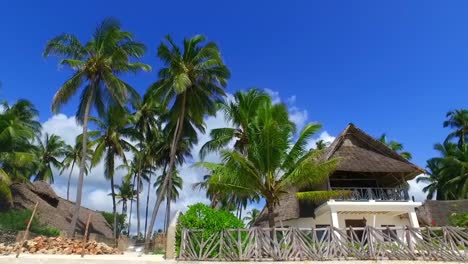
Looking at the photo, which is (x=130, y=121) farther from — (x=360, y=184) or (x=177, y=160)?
(x=360, y=184)

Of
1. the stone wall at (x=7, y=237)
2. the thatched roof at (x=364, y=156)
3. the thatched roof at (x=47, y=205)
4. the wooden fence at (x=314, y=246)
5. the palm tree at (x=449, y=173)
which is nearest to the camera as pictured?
the wooden fence at (x=314, y=246)

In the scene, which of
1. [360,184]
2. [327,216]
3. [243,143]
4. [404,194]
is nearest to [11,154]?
[243,143]

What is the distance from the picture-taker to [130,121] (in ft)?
95.7

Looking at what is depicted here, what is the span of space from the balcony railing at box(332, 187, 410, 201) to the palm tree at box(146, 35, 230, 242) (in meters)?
10.6

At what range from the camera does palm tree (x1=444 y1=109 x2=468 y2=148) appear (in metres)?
37.2

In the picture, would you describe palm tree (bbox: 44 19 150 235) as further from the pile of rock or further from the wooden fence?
the wooden fence

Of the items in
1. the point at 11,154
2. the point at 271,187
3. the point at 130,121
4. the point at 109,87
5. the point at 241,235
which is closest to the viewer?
the point at 241,235

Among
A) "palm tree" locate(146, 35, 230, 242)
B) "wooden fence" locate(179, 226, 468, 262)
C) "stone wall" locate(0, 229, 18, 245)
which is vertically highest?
"palm tree" locate(146, 35, 230, 242)

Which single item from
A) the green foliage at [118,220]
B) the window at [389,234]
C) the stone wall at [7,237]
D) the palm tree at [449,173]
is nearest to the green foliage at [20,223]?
the stone wall at [7,237]

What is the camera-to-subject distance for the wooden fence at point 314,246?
425 inches

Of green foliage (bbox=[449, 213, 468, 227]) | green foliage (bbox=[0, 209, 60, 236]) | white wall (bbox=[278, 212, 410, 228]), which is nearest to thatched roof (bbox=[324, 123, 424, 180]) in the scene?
white wall (bbox=[278, 212, 410, 228])

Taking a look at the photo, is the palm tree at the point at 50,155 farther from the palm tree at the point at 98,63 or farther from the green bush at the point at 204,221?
the green bush at the point at 204,221

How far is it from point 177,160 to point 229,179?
1676 centimetres

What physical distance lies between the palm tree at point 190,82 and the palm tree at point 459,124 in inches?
1110
